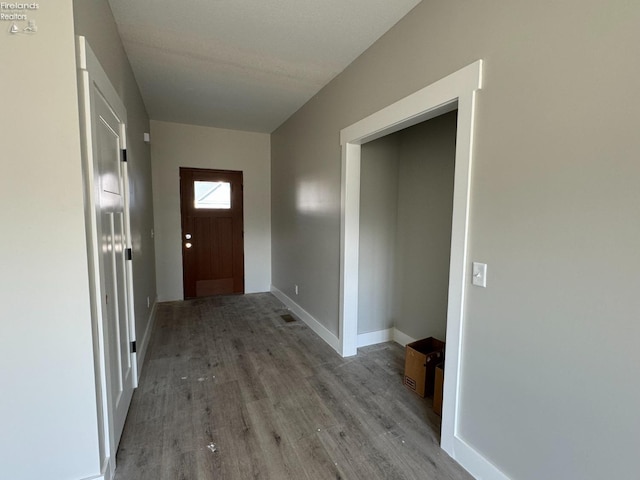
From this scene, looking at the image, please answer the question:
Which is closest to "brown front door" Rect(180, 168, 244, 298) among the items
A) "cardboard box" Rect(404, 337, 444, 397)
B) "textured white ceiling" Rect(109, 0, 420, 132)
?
"textured white ceiling" Rect(109, 0, 420, 132)

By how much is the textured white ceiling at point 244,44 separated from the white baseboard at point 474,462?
265cm

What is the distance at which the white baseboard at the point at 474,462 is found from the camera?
1.53 meters

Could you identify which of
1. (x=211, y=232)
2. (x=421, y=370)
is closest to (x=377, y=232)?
(x=421, y=370)

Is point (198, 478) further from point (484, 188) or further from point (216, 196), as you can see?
point (216, 196)

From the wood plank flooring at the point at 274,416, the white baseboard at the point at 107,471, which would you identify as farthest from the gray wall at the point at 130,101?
the white baseboard at the point at 107,471

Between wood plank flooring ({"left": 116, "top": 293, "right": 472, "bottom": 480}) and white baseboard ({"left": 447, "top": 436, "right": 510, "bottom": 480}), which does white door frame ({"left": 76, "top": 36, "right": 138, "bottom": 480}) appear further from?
white baseboard ({"left": 447, "top": 436, "right": 510, "bottom": 480})

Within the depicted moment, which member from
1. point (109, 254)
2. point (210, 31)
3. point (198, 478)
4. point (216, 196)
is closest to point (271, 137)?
point (216, 196)

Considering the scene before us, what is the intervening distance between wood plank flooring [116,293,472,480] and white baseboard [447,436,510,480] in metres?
0.05

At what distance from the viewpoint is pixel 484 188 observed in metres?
1.51

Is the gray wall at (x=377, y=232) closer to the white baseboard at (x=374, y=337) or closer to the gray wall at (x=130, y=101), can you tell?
the white baseboard at (x=374, y=337)

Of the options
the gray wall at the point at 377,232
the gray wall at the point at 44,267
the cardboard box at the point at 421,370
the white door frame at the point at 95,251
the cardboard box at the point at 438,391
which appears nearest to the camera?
the gray wall at the point at 44,267

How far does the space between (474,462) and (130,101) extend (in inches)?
143

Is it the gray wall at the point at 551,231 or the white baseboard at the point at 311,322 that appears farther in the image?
the white baseboard at the point at 311,322

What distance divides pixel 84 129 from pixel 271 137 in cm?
390
